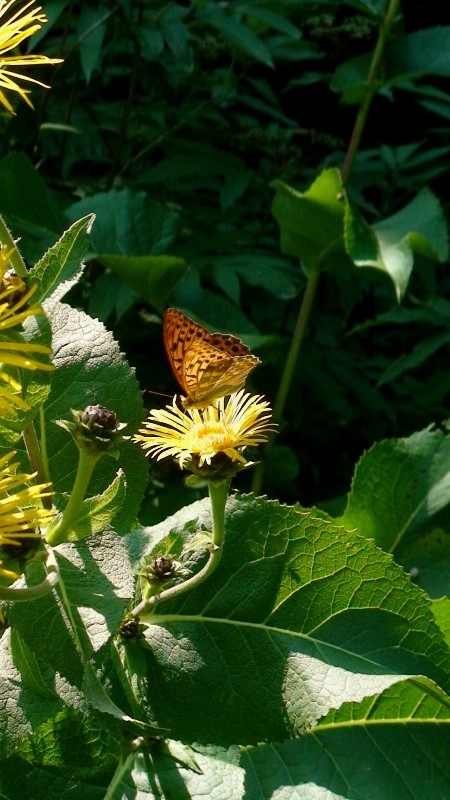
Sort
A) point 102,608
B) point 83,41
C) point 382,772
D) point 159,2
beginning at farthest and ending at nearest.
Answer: point 159,2
point 83,41
point 382,772
point 102,608

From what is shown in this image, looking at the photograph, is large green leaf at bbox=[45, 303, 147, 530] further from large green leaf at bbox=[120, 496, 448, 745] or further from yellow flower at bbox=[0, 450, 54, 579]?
yellow flower at bbox=[0, 450, 54, 579]

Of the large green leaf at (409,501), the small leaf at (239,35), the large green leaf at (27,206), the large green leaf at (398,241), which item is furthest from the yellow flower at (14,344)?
the small leaf at (239,35)

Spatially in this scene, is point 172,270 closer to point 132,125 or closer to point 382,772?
point 132,125

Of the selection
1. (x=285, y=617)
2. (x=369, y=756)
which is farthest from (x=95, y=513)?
(x=369, y=756)

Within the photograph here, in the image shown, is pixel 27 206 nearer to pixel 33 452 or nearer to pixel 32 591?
pixel 33 452

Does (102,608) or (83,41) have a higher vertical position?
(83,41)

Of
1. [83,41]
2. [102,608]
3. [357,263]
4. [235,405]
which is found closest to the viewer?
[102,608]

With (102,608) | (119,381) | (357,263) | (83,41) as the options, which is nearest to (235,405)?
(119,381)
